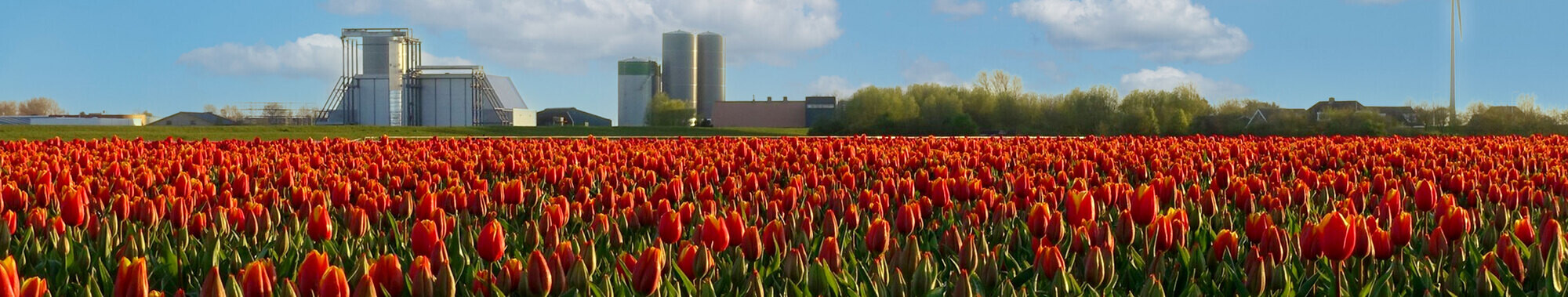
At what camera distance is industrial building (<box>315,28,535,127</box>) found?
75.9 m

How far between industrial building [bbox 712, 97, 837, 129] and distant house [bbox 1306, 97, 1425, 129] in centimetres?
4194

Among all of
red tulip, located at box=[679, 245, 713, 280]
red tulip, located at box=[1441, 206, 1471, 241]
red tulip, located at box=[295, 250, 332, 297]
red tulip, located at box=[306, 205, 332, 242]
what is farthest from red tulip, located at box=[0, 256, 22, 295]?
red tulip, located at box=[1441, 206, 1471, 241]

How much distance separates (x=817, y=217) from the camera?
16.3 feet

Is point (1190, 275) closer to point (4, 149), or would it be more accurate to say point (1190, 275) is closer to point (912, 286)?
point (912, 286)

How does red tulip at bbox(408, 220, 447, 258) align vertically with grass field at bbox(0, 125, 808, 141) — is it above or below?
below

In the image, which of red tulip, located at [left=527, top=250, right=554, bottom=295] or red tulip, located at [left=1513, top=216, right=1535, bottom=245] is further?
red tulip, located at [left=1513, top=216, right=1535, bottom=245]

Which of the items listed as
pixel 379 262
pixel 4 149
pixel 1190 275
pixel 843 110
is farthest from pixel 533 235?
pixel 843 110

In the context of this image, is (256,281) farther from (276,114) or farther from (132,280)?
(276,114)

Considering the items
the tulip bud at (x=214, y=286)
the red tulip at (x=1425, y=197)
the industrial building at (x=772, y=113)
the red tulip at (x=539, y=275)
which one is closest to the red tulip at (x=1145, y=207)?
the red tulip at (x=1425, y=197)

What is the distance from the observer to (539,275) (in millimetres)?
2748

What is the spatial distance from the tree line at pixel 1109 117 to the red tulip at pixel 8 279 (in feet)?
135

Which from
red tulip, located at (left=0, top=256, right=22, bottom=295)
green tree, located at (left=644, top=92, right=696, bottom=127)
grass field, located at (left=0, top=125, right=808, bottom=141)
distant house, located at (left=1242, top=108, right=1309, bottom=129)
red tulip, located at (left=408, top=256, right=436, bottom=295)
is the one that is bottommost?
red tulip, located at (left=408, top=256, right=436, bottom=295)

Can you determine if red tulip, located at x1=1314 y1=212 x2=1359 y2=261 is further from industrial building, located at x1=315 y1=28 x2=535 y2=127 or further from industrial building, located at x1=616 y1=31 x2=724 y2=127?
industrial building, located at x1=616 y1=31 x2=724 y2=127

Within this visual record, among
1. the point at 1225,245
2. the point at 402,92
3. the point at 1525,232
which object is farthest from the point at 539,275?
the point at 402,92
